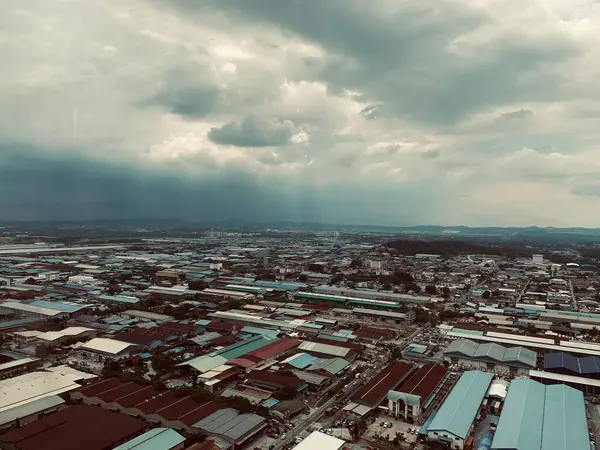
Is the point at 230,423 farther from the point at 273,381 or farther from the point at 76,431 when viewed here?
the point at 76,431

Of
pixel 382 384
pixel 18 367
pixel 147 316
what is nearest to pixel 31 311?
pixel 147 316

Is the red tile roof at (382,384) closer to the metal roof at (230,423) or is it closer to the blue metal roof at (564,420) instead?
the metal roof at (230,423)

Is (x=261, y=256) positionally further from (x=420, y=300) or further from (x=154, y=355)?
(x=154, y=355)

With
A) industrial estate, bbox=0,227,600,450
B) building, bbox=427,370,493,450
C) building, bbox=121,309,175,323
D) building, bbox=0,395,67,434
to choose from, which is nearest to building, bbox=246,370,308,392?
industrial estate, bbox=0,227,600,450

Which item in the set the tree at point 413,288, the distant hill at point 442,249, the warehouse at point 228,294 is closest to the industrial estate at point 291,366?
the warehouse at point 228,294

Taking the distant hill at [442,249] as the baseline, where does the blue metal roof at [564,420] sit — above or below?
below

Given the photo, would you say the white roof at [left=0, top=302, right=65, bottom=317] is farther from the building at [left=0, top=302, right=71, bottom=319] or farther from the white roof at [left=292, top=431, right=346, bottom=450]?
the white roof at [left=292, top=431, right=346, bottom=450]

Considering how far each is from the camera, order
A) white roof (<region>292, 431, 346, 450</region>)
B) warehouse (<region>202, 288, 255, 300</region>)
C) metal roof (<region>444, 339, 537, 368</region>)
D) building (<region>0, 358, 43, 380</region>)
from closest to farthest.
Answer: white roof (<region>292, 431, 346, 450</region>) < building (<region>0, 358, 43, 380</region>) < metal roof (<region>444, 339, 537, 368</region>) < warehouse (<region>202, 288, 255, 300</region>)
